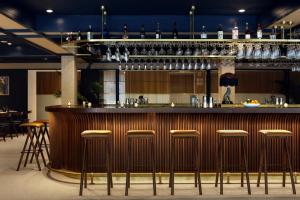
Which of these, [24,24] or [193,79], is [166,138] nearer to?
[24,24]

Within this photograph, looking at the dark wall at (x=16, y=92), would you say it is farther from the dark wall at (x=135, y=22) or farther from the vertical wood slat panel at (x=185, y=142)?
the vertical wood slat panel at (x=185, y=142)

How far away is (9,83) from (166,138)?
10.3 meters

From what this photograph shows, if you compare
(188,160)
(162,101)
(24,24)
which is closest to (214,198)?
(188,160)

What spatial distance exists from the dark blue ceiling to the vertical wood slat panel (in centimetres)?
198

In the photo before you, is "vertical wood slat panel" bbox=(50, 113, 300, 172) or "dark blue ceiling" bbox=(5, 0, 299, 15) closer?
"vertical wood slat panel" bbox=(50, 113, 300, 172)

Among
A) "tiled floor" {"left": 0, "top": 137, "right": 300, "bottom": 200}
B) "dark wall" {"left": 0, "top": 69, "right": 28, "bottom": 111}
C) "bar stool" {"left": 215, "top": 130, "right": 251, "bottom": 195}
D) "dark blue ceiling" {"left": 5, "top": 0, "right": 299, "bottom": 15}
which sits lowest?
"tiled floor" {"left": 0, "top": 137, "right": 300, "bottom": 200}

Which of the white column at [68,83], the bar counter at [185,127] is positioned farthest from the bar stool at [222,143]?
the white column at [68,83]

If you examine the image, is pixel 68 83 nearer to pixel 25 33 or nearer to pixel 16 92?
pixel 25 33

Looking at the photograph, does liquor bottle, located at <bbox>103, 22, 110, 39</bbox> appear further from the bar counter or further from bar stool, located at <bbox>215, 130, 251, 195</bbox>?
bar stool, located at <bbox>215, 130, 251, 195</bbox>

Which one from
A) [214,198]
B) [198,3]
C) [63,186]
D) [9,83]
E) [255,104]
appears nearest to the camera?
[214,198]

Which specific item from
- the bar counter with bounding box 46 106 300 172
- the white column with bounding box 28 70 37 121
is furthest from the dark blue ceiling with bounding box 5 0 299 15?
the white column with bounding box 28 70 37 121

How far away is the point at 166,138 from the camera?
6.41 metres

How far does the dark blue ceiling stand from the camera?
723 cm

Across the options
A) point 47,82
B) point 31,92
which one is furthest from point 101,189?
point 47,82
